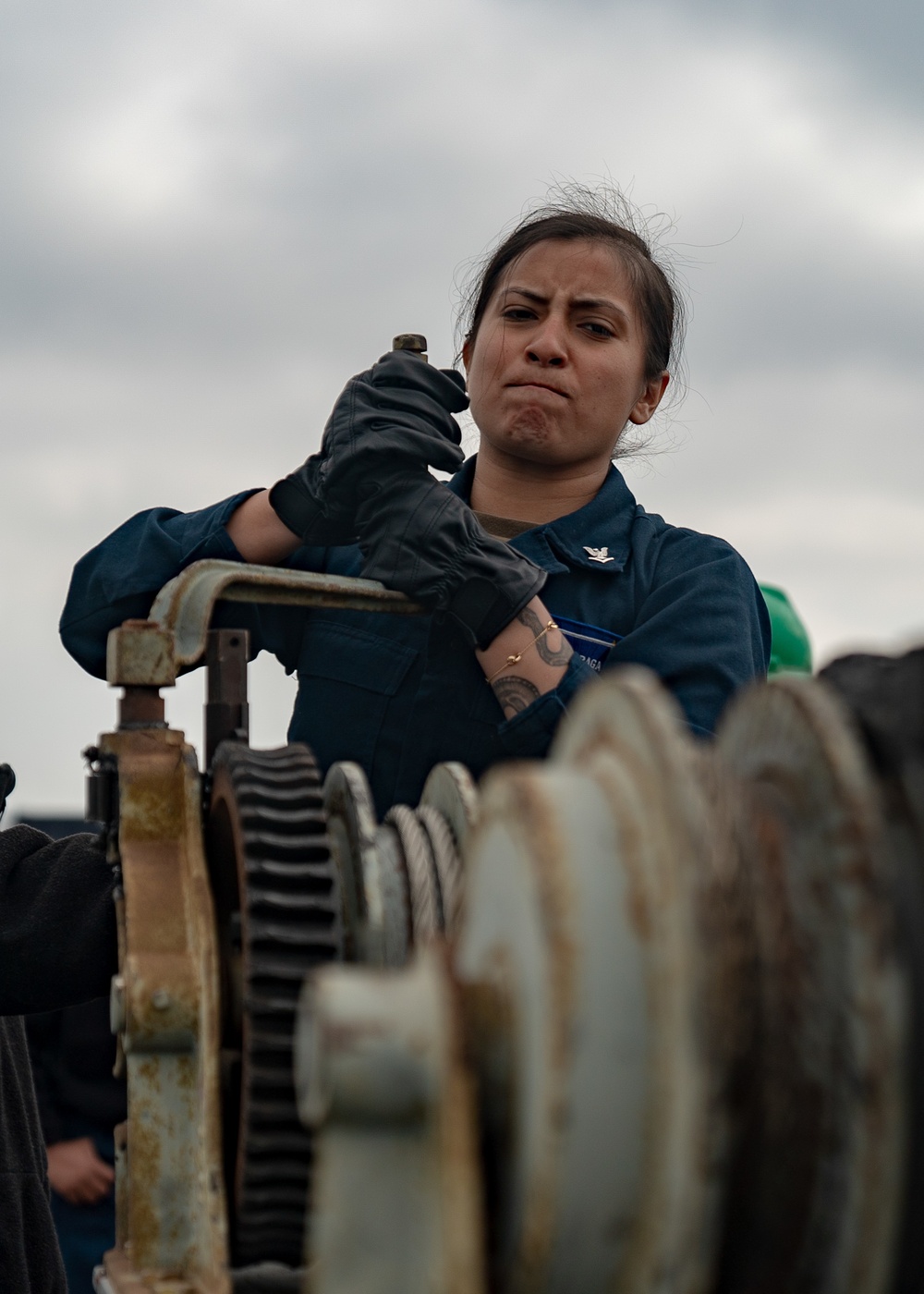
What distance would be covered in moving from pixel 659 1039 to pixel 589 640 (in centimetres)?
114

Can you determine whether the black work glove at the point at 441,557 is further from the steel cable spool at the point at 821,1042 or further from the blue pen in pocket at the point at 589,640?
the steel cable spool at the point at 821,1042

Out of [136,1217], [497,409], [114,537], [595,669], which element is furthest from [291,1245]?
[497,409]

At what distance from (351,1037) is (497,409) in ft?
4.52

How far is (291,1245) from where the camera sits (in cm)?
116

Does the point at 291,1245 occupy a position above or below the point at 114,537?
below

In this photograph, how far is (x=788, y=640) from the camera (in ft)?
15.4

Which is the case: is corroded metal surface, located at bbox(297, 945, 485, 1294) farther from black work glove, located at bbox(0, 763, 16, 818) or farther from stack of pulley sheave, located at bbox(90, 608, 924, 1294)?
black work glove, located at bbox(0, 763, 16, 818)

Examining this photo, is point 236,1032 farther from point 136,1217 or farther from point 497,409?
point 497,409

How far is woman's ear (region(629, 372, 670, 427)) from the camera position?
2301 mm

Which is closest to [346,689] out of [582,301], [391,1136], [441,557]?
[441,557]

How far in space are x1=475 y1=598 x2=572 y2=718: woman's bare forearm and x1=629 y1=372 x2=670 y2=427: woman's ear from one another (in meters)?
0.66

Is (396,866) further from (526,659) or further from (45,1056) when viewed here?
(45,1056)

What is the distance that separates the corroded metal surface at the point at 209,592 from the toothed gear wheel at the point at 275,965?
241 mm

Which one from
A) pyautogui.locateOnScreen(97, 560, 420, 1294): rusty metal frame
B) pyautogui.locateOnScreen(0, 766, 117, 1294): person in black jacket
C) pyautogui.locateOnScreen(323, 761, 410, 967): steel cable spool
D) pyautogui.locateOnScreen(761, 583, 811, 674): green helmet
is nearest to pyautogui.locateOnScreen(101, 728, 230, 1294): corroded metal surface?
pyautogui.locateOnScreen(97, 560, 420, 1294): rusty metal frame
